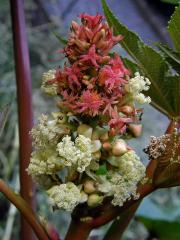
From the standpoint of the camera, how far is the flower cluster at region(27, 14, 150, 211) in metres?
0.46

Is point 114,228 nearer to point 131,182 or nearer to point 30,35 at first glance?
point 131,182

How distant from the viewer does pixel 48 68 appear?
194cm

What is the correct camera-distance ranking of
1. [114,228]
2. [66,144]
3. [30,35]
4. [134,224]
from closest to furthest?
[66,144] → [114,228] → [134,224] → [30,35]

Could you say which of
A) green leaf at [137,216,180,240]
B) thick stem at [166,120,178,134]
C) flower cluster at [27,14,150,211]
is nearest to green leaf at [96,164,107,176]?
flower cluster at [27,14,150,211]

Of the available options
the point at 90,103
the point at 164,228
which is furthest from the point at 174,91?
the point at 164,228

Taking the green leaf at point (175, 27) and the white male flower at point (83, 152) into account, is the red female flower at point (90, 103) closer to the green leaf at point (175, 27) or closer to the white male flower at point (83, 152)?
the white male flower at point (83, 152)

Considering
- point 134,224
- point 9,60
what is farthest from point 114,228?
point 134,224

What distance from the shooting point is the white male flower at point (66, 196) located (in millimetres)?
465

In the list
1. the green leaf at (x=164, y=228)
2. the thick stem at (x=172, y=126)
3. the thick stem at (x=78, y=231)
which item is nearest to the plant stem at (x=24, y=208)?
the thick stem at (x=78, y=231)

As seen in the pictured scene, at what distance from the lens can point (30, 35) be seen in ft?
6.66

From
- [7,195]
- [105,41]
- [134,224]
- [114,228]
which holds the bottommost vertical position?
[134,224]

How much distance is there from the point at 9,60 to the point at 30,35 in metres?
0.57

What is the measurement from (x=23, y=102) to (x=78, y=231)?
0.22 m

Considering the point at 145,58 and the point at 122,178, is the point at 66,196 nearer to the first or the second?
the point at 122,178
